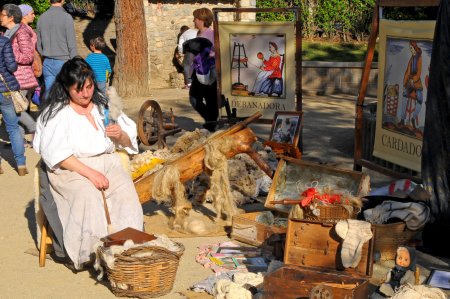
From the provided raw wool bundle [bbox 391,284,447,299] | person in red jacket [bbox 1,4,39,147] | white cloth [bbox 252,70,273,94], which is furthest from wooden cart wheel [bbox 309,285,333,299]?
person in red jacket [bbox 1,4,39,147]

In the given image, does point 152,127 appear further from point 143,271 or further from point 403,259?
point 403,259

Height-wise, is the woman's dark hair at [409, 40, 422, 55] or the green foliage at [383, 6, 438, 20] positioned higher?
the woman's dark hair at [409, 40, 422, 55]

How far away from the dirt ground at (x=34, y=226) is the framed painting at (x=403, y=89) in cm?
137

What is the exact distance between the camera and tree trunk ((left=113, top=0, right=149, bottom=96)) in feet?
56.1

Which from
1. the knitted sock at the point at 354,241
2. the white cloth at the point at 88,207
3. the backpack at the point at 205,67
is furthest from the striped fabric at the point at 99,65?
the knitted sock at the point at 354,241

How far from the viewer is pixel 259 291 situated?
6.00 meters

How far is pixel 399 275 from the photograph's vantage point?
19.4 ft

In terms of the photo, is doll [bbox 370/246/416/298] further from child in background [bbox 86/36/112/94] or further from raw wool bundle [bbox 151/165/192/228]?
child in background [bbox 86/36/112/94]

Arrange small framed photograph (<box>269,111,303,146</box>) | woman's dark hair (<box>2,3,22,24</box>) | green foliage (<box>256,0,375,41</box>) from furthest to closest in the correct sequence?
green foliage (<box>256,0,375,41</box>) → woman's dark hair (<box>2,3,22,24</box>) → small framed photograph (<box>269,111,303,146</box>)

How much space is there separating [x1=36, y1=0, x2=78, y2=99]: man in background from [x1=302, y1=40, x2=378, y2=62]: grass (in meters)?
9.62

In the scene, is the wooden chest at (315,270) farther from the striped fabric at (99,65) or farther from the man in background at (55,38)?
the striped fabric at (99,65)

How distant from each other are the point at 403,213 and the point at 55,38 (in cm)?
619

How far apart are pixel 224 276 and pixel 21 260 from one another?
1.90m

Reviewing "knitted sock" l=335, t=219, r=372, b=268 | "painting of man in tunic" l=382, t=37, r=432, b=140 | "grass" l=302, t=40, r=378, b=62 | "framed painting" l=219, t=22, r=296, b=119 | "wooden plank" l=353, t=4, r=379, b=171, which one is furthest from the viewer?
"grass" l=302, t=40, r=378, b=62
